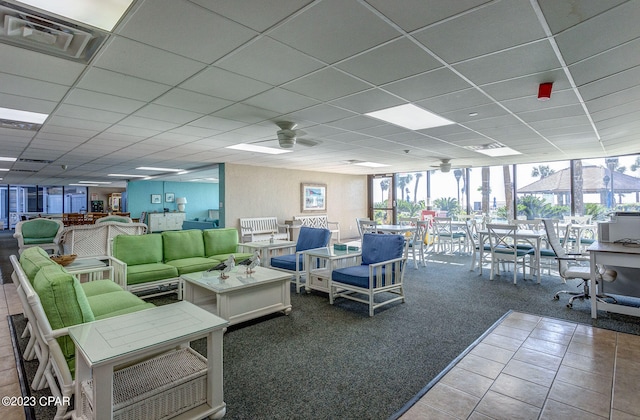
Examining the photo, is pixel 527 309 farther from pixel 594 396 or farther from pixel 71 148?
pixel 71 148

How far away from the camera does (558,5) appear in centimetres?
168

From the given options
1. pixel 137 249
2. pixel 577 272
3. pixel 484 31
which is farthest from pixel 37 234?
pixel 577 272

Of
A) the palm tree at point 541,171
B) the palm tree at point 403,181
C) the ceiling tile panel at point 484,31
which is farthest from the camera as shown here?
the palm tree at point 403,181

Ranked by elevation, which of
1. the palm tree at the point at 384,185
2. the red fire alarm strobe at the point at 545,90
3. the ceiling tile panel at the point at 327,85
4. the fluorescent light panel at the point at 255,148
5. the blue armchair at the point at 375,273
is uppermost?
the fluorescent light panel at the point at 255,148

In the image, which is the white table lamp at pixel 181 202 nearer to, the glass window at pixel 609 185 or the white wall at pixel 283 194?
the white wall at pixel 283 194

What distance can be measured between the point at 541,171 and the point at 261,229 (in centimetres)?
771

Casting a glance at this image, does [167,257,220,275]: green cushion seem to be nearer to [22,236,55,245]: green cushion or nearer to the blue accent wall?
[22,236,55,245]: green cushion

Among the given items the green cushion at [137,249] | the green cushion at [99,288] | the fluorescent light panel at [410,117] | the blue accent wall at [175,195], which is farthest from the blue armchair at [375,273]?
the blue accent wall at [175,195]

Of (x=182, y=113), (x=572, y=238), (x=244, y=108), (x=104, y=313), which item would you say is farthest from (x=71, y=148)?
(x=572, y=238)

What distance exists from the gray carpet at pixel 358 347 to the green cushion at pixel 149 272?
1491 mm

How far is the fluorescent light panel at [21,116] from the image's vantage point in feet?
11.5

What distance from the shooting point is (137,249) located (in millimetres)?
4391

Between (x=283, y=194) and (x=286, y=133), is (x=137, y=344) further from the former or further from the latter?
(x=283, y=194)

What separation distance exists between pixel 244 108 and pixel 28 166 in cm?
799
